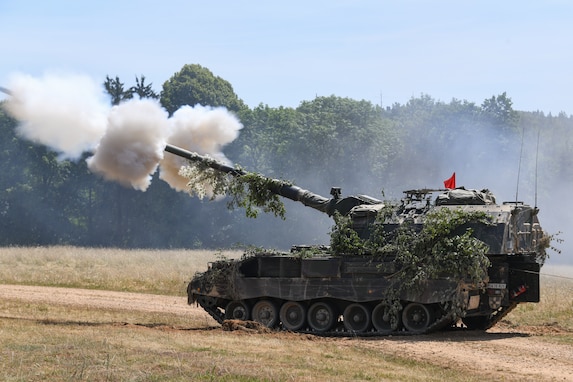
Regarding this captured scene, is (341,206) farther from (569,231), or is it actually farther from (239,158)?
(239,158)

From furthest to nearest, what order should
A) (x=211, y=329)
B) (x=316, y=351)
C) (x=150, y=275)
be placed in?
1. (x=150, y=275)
2. (x=211, y=329)
3. (x=316, y=351)

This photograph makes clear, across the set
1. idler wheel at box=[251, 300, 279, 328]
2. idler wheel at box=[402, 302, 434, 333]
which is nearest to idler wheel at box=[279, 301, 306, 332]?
idler wheel at box=[251, 300, 279, 328]

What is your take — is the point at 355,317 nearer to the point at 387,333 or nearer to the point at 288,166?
the point at 387,333

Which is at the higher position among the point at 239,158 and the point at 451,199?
the point at 239,158

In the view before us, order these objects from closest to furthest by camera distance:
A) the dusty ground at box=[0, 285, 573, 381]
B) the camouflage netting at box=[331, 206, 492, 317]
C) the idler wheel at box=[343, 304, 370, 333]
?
1. the dusty ground at box=[0, 285, 573, 381]
2. the camouflage netting at box=[331, 206, 492, 317]
3. the idler wheel at box=[343, 304, 370, 333]

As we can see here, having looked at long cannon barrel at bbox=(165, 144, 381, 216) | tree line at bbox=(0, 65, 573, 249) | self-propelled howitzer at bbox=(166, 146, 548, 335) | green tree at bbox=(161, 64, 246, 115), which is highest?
green tree at bbox=(161, 64, 246, 115)

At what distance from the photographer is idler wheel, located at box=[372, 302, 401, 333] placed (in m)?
22.2

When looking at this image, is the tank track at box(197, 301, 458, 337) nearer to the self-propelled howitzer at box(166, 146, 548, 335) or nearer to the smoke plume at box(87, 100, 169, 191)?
the self-propelled howitzer at box(166, 146, 548, 335)

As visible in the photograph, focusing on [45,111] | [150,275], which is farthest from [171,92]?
[45,111]

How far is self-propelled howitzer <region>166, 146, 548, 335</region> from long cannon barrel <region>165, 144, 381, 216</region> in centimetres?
5

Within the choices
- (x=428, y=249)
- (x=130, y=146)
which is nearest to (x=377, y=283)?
(x=428, y=249)

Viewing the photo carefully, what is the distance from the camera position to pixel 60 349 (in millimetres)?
17141

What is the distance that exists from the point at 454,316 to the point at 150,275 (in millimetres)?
20168

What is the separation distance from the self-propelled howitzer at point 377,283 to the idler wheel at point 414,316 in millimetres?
23
